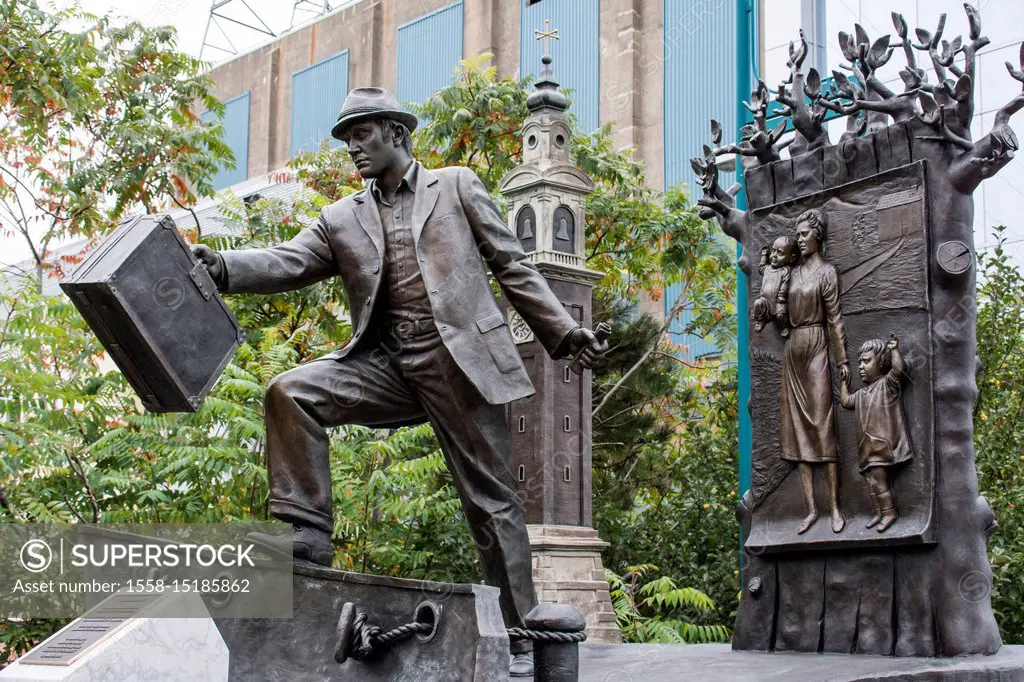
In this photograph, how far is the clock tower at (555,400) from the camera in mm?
15219

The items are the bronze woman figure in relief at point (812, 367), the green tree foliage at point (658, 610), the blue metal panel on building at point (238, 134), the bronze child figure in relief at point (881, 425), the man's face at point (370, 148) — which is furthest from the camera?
the blue metal panel on building at point (238, 134)

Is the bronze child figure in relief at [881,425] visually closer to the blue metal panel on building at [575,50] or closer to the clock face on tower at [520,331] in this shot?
the clock face on tower at [520,331]

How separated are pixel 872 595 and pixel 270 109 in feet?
121

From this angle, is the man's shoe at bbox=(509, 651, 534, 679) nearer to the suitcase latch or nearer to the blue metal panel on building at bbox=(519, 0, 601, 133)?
the suitcase latch

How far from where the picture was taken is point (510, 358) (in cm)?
569

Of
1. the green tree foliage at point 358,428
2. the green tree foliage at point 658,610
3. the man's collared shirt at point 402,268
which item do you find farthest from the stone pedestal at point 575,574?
the man's collared shirt at point 402,268

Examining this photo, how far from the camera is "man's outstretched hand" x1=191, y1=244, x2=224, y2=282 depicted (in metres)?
5.30

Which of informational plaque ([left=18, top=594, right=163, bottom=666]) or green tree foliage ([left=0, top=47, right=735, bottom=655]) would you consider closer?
informational plaque ([left=18, top=594, right=163, bottom=666])

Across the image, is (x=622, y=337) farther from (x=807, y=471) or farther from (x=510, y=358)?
(x=510, y=358)

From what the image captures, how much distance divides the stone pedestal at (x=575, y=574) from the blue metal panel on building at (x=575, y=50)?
16633 millimetres

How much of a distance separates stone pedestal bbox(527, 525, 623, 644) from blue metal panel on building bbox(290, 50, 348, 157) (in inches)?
982

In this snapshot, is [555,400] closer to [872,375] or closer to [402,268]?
[872,375]

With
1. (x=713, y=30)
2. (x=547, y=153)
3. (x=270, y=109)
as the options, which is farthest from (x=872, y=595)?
(x=270, y=109)

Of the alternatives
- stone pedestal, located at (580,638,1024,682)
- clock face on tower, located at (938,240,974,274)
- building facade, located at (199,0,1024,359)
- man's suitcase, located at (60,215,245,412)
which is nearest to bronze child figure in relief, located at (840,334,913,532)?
clock face on tower, located at (938,240,974,274)
